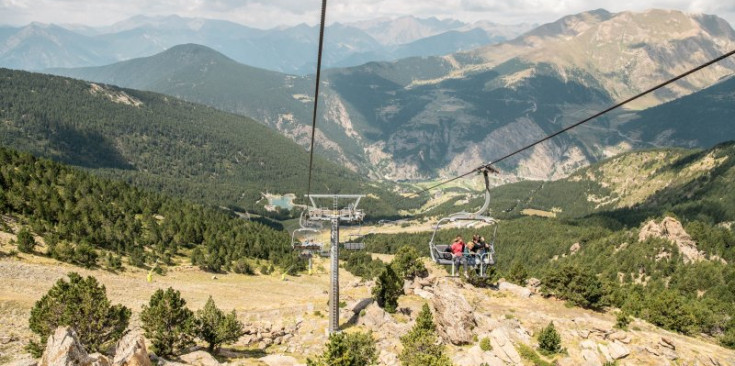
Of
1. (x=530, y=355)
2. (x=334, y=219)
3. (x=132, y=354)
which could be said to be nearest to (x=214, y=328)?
(x=132, y=354)

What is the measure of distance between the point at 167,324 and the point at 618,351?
2487 inches

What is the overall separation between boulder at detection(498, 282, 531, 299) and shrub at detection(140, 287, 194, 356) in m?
65.2

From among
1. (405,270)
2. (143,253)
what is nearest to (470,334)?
(405,270)

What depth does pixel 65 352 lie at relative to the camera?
33.7m

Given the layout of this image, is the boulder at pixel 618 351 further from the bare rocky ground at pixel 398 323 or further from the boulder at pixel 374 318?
the boulder at pixel 374 318

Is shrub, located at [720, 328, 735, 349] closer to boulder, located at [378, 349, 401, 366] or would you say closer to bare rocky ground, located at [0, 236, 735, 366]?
bare rocky ground, located at [0, 236, 735, 366]

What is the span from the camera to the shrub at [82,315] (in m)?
48.8

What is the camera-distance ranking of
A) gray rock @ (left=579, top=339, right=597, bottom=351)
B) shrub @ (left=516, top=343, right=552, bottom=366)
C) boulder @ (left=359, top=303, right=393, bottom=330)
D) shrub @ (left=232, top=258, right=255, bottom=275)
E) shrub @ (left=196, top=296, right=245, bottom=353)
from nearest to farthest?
shrub @ (left=196, top=296, right=245, bottom=353)
shrub @ (left=516, top=343, right=552, bottom=366)
gray rock @ (left=579, top=339, right=597, bottom=351)
boulder @ (left=359, top=303, right=393, bottom=330)
shrub @ (left=232, top=258, right=255, bottom=275)

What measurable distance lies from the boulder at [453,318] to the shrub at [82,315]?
149 feet

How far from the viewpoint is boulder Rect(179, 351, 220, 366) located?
51275 millimetres

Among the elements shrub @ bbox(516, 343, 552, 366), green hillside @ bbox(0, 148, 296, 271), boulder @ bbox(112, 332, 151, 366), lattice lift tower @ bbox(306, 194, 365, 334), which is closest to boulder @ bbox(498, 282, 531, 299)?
shrub @ bbox(516, 343, 552, 366)

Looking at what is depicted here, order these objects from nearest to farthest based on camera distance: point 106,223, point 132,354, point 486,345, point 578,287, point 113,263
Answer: point 132,354 < point 486,345 < point 578,287 < point 113,263 < point 106,223

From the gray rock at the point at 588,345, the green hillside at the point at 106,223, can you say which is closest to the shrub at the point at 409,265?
the gray rock at the point at 588,345

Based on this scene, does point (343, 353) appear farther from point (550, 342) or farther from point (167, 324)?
point (550, 342)
